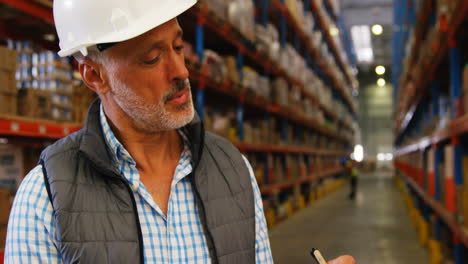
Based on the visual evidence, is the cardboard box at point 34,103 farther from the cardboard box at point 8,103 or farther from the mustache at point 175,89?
the mustache at point 175,89

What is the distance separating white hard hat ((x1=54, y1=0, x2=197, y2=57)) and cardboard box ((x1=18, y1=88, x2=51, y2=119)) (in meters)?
1.29

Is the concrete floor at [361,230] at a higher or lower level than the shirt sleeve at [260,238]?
lower

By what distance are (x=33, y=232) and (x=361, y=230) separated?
6237 millimetres

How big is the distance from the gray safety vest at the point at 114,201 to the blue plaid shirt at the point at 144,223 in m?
0.03

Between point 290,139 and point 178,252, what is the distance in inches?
299

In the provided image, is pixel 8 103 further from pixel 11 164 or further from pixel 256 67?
pixel 256 67

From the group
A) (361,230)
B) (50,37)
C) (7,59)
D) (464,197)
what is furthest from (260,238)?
(361,230)

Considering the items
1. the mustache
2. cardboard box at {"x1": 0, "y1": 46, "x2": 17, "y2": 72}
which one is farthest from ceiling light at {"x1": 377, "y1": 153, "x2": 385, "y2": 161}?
the mustache

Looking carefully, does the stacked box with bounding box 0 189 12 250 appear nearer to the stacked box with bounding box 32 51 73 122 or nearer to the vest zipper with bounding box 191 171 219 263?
the stacked box with bounding box 32 51 73 122

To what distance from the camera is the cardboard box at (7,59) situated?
233cm

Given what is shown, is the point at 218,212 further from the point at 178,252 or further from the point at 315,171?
the point at 315,171

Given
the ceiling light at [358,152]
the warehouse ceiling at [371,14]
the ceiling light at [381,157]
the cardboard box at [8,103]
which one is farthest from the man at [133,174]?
the ceiling light at [381,157]

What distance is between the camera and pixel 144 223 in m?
1.19

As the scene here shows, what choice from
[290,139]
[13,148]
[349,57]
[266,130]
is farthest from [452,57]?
[349,57]
